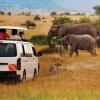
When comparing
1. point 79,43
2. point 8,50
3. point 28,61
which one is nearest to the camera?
point 8,50

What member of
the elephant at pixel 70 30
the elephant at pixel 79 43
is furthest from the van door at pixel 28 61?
the elephant at pixel 70 30

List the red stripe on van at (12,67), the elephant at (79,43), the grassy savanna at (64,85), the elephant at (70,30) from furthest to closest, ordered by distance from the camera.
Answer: the elephant at (70,30)
the elephant at (79,43)
the red stripe on van at (12,67)
the grassy savanna at (64,85)

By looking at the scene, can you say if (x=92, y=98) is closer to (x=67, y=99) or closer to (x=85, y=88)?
(x=67, y=99)

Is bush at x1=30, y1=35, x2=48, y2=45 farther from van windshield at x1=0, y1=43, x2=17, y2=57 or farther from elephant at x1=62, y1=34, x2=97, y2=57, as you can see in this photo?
van windshield at x1=0, y1=43, x2=17, y2=57

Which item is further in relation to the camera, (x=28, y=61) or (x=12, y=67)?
(x=28, y=61)

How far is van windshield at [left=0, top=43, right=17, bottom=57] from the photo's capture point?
2233 cm

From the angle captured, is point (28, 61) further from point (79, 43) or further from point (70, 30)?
point (70, 30)

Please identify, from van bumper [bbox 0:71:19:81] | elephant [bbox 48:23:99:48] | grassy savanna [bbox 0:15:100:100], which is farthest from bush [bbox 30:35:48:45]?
van bumper [bbox 0:71:19:81]

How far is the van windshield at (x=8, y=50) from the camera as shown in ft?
73.3

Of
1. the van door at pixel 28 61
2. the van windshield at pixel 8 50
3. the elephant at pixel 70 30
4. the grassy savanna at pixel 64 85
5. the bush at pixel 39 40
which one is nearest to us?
the grassy savanna at pixel 64 85

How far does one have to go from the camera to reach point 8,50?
22438 mm

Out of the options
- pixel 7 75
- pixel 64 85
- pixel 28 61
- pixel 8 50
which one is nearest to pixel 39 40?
pixel 28 61

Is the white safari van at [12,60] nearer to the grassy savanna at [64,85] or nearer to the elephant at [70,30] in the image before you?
the grassy savanna at [64,85]

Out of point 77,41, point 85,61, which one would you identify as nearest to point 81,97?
point 85,61
